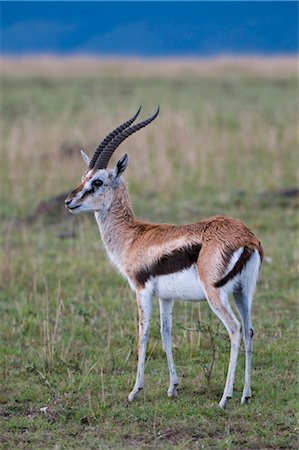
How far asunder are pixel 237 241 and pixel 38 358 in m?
2.18

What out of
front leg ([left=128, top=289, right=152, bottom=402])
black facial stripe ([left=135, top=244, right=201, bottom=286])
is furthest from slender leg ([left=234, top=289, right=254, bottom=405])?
front leg ([left=128, top=289, right=152, bottom=402])

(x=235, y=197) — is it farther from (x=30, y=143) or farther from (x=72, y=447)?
(x=72, y=447)

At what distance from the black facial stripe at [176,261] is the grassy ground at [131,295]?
0.79m

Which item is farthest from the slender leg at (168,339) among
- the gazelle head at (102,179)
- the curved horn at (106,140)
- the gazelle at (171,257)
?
the curved horn at (106,140)

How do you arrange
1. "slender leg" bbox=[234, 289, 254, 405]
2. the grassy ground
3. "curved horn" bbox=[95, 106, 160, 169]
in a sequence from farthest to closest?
"curved horn" bbox=[95, 106, 160, 169], "slender leg" bbox=[234, 289, 254, 405], the grassy ground

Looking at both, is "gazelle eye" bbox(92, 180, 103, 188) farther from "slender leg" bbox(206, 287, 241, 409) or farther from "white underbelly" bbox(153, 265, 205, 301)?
"slender leg" bbox(206, 287, 241, 409)

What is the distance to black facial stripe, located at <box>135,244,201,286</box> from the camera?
6.04m

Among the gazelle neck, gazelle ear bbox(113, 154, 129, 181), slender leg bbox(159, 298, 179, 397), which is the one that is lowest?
slender leg bbox(159, 298, 179, 397)

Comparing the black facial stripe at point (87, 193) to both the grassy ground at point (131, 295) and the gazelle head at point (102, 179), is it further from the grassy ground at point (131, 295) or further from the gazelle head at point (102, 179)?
the grassy ground at point (131, 295)

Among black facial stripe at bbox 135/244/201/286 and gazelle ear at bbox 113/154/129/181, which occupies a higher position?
gazelle ear at bbox 113/154/129/181

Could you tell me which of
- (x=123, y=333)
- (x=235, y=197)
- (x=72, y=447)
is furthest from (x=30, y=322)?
(x=235, y=197)

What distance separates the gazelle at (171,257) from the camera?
592 cm

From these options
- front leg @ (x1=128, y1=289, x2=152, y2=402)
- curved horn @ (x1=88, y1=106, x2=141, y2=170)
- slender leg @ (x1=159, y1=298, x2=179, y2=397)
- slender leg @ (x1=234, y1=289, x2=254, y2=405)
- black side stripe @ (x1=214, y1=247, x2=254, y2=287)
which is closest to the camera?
black side stripe @ (x1=214, y1=247, x2=254, y2=287)

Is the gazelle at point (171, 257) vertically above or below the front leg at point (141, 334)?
above
